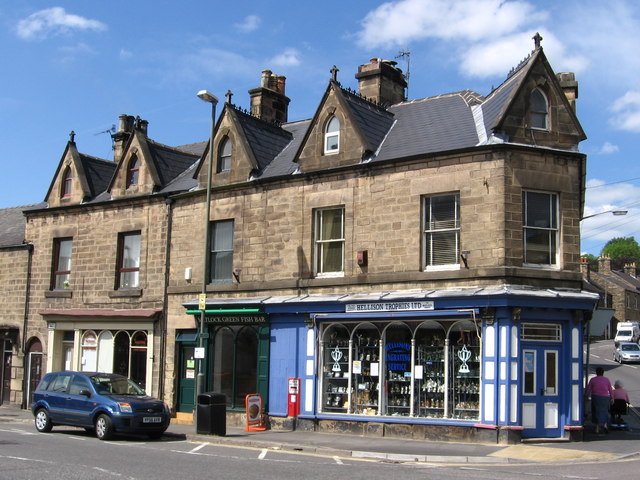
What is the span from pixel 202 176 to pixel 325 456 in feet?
37.7

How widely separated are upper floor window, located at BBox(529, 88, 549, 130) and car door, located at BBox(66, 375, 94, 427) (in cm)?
1332

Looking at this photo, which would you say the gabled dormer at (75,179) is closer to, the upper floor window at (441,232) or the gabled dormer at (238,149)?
the gabled dormer at (238,149)

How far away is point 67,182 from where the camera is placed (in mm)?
28578

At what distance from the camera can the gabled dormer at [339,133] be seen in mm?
→ 20938

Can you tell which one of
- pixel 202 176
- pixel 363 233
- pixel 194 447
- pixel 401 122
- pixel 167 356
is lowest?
pixel 194 447

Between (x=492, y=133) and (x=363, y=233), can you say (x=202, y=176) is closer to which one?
(x=363, y=233)

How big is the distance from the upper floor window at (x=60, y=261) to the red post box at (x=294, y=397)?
459 inches

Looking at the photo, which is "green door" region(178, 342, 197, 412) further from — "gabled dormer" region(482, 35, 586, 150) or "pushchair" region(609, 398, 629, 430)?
"pushchair" region(609, 398, 629, 430)

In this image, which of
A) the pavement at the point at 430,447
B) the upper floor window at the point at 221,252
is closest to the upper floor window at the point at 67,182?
the upper floor window at the point at 221,252

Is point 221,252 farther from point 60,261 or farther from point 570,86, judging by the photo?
point 570,86

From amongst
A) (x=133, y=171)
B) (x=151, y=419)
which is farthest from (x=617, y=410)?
(x=133, y=171)

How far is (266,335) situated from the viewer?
21547 millimetres

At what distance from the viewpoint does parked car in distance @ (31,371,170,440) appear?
57.7 ft

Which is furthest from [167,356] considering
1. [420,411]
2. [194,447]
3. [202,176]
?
[420,411]
